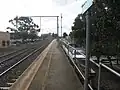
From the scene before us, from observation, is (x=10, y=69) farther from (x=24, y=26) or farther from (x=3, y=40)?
(x=24, y=26)

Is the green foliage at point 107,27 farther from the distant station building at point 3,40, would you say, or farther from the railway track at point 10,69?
the distant station building at point 3,40

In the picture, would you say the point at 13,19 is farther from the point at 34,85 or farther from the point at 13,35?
the point at 34,85

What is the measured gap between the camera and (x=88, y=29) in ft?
19.7

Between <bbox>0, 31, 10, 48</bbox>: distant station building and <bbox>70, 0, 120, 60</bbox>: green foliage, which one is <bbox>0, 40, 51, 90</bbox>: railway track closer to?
<bbox>70, 0, 120, 60</bbox>: green foliage

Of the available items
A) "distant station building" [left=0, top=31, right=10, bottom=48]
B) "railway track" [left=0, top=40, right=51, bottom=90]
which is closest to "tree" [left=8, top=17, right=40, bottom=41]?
"distant station building" [left=0, top=31, right=10, bottom=48]

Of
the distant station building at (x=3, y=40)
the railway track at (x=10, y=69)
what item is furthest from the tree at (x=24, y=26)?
the railway track at (x=10, y=69)

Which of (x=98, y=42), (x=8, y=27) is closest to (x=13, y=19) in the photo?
→ (x=8, y=27)

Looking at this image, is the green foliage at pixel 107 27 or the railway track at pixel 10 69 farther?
the railway track at pixel 10 69

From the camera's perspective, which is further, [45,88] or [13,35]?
[13,35]

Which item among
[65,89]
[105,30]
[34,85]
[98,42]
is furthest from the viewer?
[98,42]

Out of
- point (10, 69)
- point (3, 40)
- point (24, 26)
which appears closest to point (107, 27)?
point (10, 69)

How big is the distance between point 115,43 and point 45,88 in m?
5.45

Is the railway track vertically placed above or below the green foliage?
below

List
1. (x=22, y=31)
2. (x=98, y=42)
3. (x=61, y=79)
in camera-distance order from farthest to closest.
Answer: (x=22, y=31) < (x=98, y=42) < (x=61, y=79)
